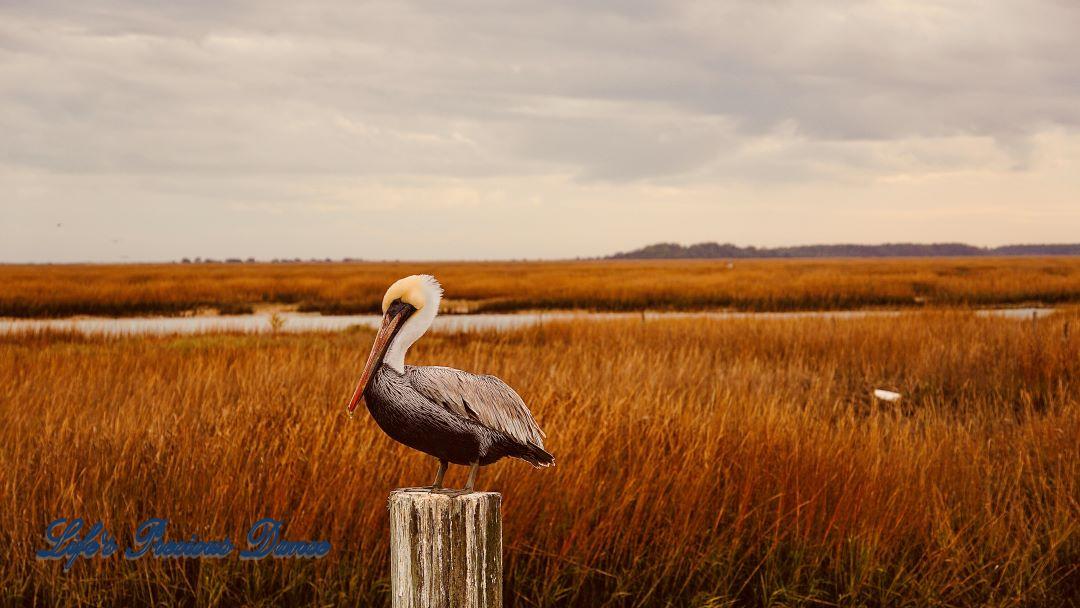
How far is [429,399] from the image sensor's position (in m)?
2.15

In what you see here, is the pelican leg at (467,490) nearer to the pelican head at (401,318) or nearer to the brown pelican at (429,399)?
the brown pelican at (429,399)

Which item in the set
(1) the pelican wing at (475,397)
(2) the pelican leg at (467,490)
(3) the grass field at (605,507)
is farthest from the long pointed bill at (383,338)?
(3) the grass field at (605,507)

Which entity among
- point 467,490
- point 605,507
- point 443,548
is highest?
point 467,490

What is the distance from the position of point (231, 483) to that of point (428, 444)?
8.34ft

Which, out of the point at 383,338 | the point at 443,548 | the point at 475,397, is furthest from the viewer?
the point at 443,548

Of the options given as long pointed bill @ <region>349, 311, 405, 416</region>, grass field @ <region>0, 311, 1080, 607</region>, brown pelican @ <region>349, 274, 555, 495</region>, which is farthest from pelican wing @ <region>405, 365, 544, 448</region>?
grass field @ <region>0, 311, 1080, 607</region>

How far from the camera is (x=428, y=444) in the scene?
2.18m

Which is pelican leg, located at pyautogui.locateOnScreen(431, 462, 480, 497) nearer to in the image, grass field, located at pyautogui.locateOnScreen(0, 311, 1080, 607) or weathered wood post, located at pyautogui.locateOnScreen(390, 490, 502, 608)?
weathered wood post, located at pyautogui.locateOnScreen(390, 490, 502, 608)

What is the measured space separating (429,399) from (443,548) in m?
Answer: 0.45

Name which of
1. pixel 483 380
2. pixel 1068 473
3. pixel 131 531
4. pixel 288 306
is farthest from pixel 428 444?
pixel 288 306

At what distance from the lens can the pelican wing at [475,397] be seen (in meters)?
2.15

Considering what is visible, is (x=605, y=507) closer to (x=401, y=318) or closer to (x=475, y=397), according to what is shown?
(x=475, y=397)

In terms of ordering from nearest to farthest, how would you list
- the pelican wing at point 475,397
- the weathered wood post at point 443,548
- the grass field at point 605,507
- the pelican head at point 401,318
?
the pelican head at point 401,318 < the pelican wing at point 475,397 < the weathered wood post at point 443,548 < the grass field at point 605,507

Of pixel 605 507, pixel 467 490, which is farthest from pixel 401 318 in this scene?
pixel 605 507
